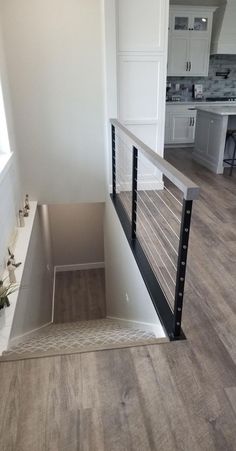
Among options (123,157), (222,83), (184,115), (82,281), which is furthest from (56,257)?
(222,83)

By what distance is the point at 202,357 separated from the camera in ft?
5.73

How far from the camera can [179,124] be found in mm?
7297

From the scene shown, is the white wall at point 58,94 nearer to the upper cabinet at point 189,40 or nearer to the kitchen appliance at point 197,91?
the upper cabinet at point 189,40

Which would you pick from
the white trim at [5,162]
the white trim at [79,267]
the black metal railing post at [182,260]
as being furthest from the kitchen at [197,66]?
the black metal railing post at [182,260]

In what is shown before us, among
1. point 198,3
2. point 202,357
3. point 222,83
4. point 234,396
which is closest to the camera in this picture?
point 234,396

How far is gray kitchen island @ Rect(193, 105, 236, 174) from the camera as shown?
193 inches

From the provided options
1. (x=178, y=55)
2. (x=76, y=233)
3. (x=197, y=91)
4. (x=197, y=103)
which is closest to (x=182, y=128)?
(x=197, y=103)

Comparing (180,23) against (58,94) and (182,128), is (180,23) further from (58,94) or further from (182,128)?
(58,94)

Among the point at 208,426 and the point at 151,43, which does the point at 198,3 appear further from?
the point at 208,426

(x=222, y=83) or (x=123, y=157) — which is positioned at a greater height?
(x=222, y=83)

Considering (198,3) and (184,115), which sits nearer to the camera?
(198,3)

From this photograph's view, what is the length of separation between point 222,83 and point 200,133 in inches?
114

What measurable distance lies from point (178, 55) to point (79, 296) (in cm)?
533

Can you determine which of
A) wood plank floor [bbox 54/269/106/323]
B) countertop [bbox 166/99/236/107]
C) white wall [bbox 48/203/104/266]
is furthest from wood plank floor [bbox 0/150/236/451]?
countertop [bbox 166/99/236/107]
